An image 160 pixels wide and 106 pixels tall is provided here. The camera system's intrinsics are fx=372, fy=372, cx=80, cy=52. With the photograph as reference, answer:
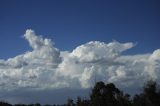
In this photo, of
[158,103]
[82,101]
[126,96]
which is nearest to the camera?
[158,103]

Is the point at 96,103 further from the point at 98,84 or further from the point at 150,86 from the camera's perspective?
the point at 150,86

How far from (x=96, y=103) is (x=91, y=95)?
4743mm

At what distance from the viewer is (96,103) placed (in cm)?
11050

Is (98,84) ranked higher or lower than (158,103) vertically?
higher

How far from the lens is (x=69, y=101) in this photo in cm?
15625

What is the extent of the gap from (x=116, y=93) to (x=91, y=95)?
8423 millimetres

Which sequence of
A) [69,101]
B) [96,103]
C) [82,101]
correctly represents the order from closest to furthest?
[96,103] < [82,101] < [69,101]

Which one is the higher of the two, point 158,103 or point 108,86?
point 108,86

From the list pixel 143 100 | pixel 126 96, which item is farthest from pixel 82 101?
pixel 143 100

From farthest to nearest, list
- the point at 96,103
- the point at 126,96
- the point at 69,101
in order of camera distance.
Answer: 1. the point at 69,101
2. the point at 126,96
3. the point at 96,103

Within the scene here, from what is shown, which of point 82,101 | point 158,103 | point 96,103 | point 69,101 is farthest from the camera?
point 69,101

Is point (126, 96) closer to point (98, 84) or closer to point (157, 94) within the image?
point (98, 84)

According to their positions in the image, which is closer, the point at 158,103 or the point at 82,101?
the point at 158,103

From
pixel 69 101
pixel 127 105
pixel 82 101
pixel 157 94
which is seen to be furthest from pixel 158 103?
pixel 69 101
